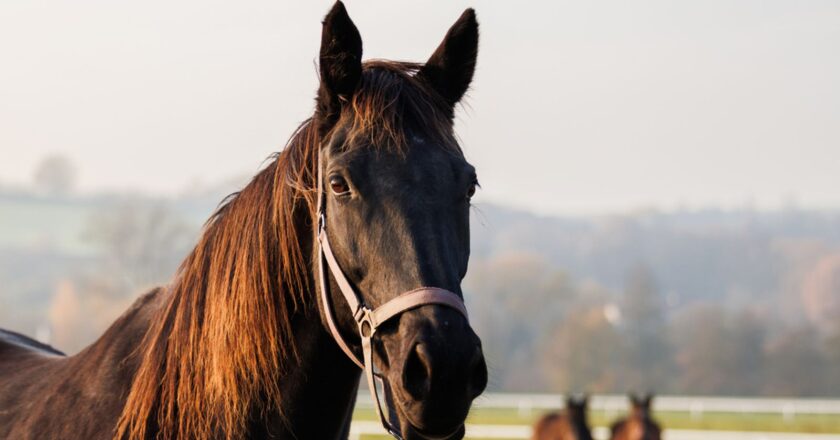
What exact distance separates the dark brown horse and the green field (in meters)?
19.4

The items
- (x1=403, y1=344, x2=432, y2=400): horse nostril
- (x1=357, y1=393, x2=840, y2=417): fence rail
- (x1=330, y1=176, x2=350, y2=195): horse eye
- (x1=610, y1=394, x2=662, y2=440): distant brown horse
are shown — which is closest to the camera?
(x1=403, y1=344, x2=432, y2=400): horse nostril

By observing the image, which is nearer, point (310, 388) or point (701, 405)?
point (310, 388)

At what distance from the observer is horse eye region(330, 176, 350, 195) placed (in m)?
3.17

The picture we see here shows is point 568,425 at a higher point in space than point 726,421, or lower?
higher

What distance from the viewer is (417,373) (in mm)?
2846

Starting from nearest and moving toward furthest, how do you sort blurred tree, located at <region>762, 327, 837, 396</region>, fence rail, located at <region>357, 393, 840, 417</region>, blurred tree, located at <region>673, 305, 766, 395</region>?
fence rail, located at <region>357, 393, 840, 417</region> → blurred tree, located at <region>762, 327, 837, 396</region> → blurred tree, located at <region>673, 305, 766, 395</region>

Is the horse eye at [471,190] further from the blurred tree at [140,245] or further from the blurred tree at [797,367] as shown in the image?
the blurred tree at [140,245]

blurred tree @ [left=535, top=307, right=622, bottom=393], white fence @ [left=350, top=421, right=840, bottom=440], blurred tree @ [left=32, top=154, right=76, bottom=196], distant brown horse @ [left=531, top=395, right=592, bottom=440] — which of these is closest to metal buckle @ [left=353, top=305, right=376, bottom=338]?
distant brown horse @ [left=531, top=395, right=592, bottom=440]

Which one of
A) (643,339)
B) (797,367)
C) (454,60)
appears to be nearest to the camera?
(454,60)

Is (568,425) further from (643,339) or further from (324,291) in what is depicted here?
(643,339)

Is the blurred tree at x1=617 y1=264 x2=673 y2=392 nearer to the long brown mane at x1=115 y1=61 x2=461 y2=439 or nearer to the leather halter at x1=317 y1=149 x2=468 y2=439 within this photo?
the long brown mane at x1=115 y1=61 x2=461 y2=439

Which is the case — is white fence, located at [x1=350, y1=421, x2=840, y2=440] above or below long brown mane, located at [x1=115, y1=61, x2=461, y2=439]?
below

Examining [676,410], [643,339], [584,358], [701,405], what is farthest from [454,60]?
[643,339]

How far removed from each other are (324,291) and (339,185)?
1.05 feet
